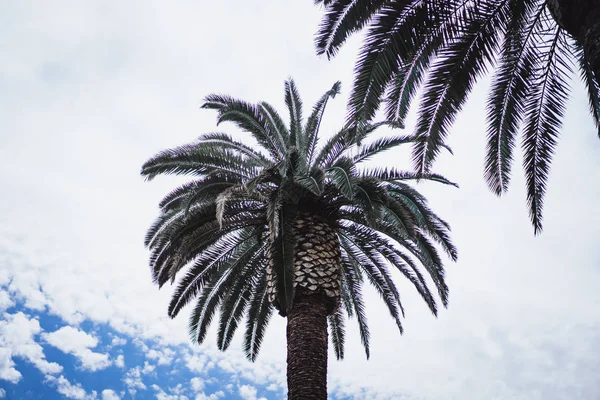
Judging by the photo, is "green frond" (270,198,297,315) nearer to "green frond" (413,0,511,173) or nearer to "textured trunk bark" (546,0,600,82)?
"green frond" (413,0,511,173)

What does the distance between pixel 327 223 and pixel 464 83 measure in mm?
4491

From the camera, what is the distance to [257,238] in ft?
41.9

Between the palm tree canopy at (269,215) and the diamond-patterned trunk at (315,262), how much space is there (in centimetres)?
27

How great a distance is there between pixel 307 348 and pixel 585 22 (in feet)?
22.8

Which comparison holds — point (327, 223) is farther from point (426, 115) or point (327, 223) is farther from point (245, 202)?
point (426, 115)

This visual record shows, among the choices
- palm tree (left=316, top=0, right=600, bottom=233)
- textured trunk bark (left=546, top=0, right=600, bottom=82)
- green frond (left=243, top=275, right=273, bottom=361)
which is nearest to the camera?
textured trunk bark (left=546, top=0, right=600, bottom=82)

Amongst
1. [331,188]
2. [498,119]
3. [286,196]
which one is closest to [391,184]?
[331,188]

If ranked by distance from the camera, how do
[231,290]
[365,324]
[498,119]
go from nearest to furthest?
[498,119] → [231,290] → [365,324]

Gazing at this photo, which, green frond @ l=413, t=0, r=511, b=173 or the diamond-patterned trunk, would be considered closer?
green frond @ l=413, t=0, r=511, b=173

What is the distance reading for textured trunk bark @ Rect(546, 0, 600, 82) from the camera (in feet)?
17.1

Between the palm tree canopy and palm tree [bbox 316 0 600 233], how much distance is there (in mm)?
1543

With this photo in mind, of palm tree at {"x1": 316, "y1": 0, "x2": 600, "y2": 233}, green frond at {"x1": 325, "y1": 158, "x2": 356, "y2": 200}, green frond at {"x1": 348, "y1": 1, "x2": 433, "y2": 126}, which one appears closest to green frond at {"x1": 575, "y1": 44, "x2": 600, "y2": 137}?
palm tree at {"x1": 316, "y1": 0, "x2": 600, "y2": 233}

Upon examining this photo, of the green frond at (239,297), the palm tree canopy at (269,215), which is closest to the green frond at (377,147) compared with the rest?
the palm tree canopy at (269,215)

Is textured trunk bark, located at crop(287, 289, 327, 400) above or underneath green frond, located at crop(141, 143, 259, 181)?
underneath
